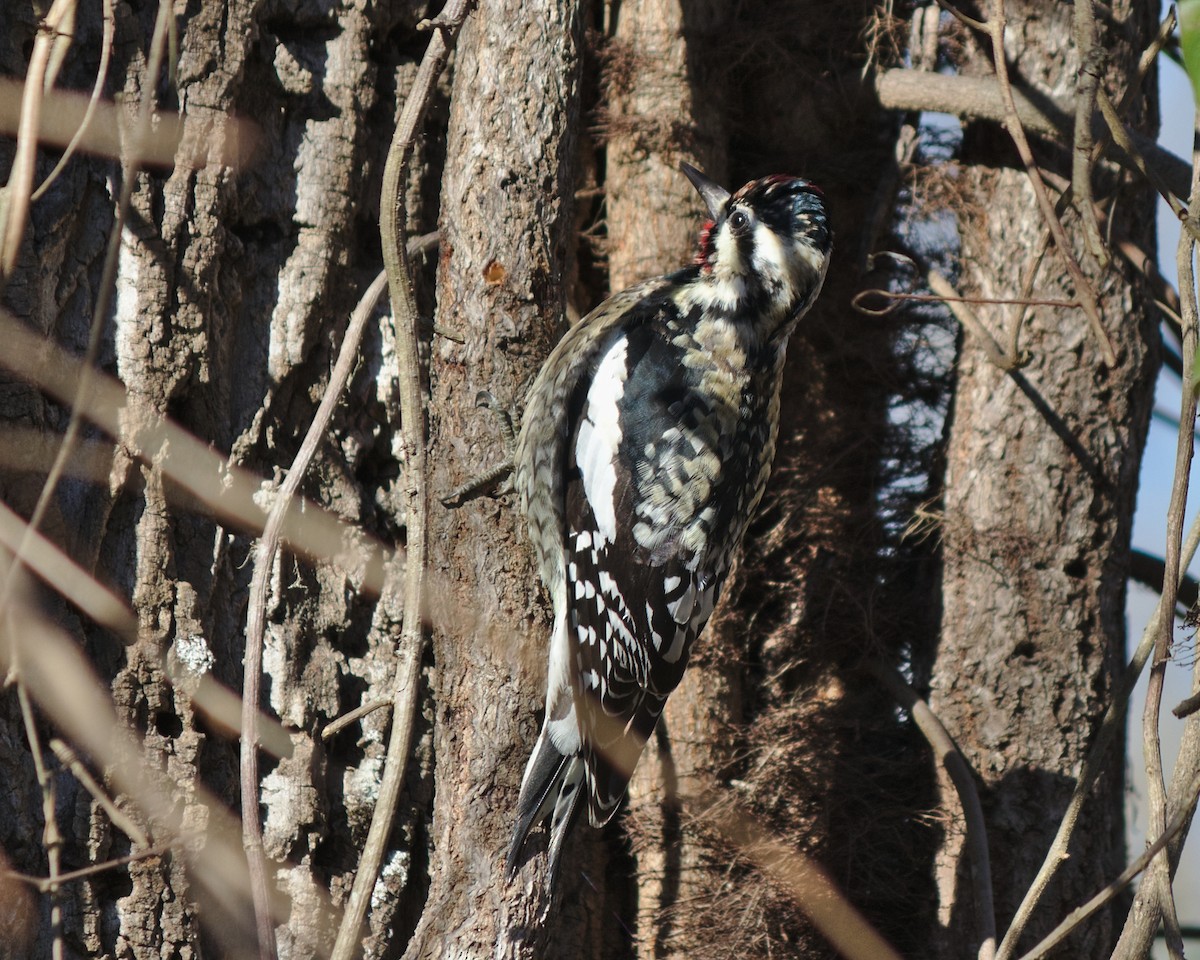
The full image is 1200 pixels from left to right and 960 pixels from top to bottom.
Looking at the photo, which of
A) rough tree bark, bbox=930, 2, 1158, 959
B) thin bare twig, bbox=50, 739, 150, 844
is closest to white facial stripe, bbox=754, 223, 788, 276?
rough tree bark, bbox=930, 2, 1158, 959

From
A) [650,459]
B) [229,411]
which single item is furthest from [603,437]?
[229,411]

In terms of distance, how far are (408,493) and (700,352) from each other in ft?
2.53

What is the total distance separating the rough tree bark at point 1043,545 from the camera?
2428 millimetres

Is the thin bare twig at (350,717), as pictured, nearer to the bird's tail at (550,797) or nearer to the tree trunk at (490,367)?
the tree trunk at (490,367)

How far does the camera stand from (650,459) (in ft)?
7.77

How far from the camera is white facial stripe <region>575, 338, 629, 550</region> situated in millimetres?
2352

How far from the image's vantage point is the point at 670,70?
2.53 meters

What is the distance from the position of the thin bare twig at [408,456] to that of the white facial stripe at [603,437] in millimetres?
459

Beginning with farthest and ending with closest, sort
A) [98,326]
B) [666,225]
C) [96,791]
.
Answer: [666,225]
[96,791]
[98,326]

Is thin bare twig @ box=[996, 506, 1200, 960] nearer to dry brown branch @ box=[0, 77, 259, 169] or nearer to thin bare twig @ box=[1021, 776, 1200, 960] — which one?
thin bare twig @ box=[1021, 776, 1200, 960]

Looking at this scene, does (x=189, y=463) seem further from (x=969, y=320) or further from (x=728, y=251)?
(x=969, y=320)

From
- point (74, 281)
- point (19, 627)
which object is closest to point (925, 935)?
point (19, 627)

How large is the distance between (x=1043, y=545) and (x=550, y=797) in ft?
3.75

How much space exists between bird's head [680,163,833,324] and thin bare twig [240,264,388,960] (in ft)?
2.37
